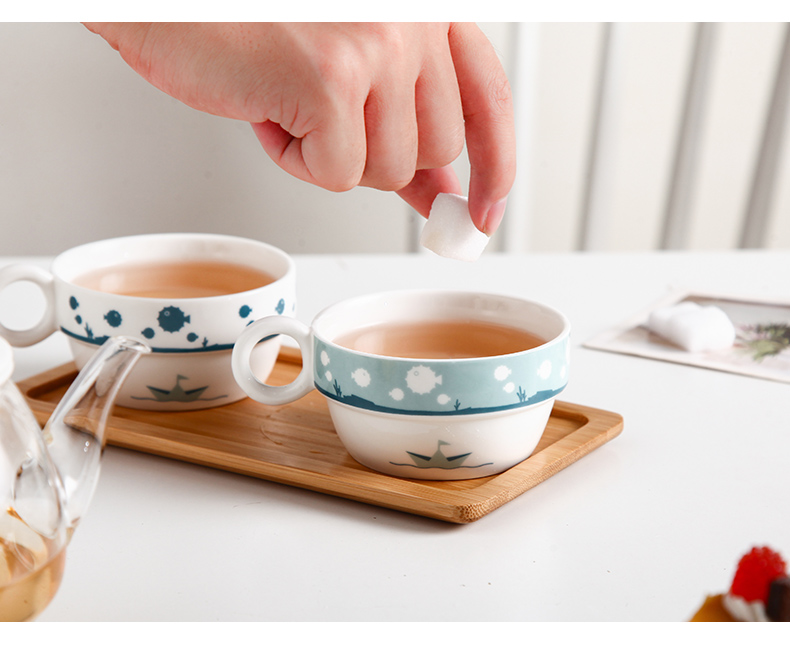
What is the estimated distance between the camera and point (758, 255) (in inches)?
42.4

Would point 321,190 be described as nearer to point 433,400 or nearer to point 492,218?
point 492,218

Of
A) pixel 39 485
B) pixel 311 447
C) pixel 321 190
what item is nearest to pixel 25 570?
pixel 39 485

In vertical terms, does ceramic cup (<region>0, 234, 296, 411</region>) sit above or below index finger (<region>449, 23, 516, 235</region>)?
below

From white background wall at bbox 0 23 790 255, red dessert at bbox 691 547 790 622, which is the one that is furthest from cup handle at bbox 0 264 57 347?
white background wall at bbox 0 23 790 255

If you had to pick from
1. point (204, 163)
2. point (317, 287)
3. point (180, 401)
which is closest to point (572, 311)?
point (317, 287)

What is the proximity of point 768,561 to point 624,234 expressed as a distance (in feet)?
5.25

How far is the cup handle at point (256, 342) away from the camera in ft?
1.66

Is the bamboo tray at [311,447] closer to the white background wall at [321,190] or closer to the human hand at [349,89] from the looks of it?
the human hand at [349,89]

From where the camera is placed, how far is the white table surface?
0.38 meters

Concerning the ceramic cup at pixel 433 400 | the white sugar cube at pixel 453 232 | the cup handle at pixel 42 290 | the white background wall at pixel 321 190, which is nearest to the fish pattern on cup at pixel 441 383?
the ceramic cup at pixel 433 400

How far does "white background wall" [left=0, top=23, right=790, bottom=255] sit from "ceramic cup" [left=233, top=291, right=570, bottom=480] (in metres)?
1.17

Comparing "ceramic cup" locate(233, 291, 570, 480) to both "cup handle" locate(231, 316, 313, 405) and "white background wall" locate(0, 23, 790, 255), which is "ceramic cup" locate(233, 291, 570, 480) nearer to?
"cup handle" locate(231, 316, 313, 405)

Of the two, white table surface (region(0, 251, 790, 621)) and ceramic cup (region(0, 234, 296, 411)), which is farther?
ceramic cup (region(0, 234, 296, 411))

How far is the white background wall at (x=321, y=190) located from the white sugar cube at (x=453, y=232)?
3.62 feet
